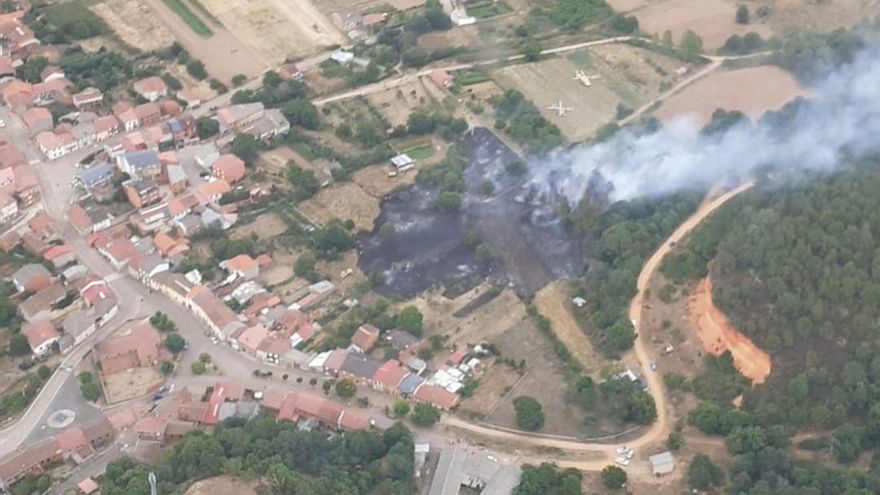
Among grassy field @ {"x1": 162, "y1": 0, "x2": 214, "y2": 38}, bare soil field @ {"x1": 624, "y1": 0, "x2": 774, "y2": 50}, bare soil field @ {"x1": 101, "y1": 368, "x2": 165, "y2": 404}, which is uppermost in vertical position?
grassy field @ {"x1": 162, "y1": 0, "x2": 214, "y2": 38}

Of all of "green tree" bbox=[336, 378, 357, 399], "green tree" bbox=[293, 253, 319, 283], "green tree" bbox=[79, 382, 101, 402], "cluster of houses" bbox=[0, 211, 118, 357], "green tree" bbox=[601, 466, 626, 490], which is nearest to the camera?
"green tree" bbox=[601, 466, 626, 490]

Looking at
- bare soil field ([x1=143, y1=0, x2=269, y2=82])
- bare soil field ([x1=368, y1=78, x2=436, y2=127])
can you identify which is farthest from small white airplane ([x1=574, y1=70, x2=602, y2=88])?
bare soil field ([x1=143, y1=0, x2=269, y2=82])

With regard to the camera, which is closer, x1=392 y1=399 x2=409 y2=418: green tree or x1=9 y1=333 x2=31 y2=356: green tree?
x1=392 y1=399 x2=409 y2=418: green tree

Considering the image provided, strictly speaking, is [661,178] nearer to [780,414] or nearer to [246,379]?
[780,414]

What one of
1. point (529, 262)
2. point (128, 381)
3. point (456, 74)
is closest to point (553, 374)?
point (529, 262)

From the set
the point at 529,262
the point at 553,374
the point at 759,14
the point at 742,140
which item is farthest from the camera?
the point at 759,14

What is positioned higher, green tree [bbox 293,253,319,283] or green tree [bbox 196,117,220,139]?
green tree [bbox 196,117,220,139]

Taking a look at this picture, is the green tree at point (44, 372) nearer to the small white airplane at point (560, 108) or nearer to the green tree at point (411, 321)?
the green tree at point (411, 321)

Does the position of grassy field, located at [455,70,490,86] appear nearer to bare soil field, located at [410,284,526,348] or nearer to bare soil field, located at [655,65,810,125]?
bare soil field, located at [655,65,810,125]
